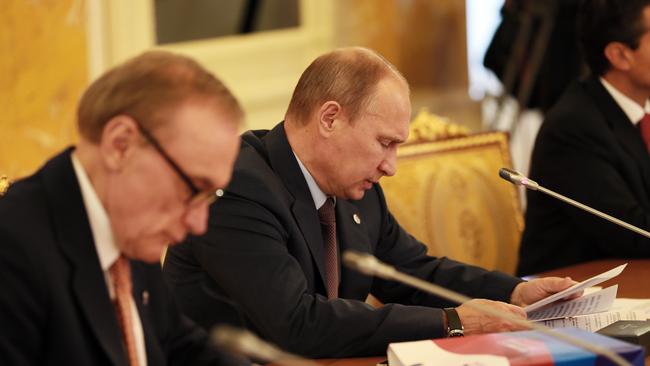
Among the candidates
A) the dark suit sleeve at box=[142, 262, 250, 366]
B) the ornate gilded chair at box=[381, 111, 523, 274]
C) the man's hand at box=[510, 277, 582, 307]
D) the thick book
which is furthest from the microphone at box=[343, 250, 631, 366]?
the ornate gilded chair at box=[381, 111, 523, 274]

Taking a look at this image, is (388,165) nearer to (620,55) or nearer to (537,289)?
(537,289)

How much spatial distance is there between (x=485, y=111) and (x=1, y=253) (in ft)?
21.5

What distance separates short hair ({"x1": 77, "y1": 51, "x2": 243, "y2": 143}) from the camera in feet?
5.79

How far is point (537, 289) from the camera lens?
285 cm

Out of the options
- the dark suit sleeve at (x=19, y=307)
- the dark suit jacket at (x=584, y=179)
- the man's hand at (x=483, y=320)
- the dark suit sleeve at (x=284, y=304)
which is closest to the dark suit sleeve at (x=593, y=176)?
the dark suit jacket at (x=584, y=179)

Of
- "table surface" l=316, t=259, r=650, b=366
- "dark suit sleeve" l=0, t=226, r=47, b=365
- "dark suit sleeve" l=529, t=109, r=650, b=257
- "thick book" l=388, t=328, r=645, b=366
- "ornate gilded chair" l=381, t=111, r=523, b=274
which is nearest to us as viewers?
"dark suit sleeve" l=0, t=226, r=47, b=365

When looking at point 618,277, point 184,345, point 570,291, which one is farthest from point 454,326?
point 618,277

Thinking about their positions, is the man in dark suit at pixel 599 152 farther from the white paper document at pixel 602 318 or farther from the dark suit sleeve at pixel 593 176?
the white paper document at pixel 602 318

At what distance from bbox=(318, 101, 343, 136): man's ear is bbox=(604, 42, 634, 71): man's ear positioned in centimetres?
Answer: 150

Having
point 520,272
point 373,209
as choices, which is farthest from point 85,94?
point 520,272

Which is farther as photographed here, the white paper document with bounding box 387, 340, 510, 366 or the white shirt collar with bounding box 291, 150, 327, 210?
the white shirt collar with bounding box 291, 150, 327, 210

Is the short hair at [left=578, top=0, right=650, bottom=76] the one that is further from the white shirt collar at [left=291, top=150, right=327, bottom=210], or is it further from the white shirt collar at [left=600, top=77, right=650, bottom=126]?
the white shirt collar at [left=291, top=150, right=327, bottom=210]

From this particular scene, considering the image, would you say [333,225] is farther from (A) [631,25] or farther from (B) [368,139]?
(A) [631,25]

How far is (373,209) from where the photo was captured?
302cm
